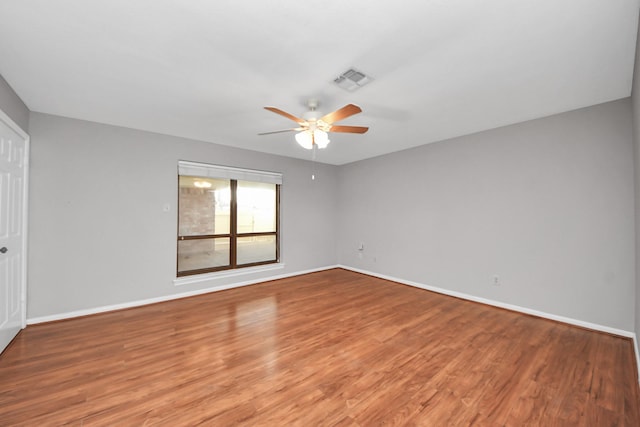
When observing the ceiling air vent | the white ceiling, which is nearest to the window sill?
the white ceiling

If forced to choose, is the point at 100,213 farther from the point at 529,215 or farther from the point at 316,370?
the point at 529,215

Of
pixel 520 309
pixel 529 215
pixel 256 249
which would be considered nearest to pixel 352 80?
pixel 529 215

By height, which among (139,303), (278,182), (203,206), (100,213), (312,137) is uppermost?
(312,137)

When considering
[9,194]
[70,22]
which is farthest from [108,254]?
[70,22]

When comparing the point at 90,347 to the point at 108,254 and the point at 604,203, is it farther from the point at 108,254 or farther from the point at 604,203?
the point at 604,203

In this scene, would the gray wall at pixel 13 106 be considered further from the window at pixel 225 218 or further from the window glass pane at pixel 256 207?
the window glass pane at pixel 256 207

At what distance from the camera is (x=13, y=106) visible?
258 cm

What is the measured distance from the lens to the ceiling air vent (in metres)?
2.25

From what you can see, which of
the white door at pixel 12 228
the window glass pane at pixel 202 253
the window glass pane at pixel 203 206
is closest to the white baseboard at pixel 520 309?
the window glass pane at pixel 202 253

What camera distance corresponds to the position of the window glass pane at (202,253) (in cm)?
430

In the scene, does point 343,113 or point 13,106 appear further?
point 13,106

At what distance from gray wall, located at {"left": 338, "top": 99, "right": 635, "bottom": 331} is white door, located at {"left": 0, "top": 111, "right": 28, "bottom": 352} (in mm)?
5100

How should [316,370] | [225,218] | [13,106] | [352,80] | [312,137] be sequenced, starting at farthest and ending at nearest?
[225,218], [312,137], [13,106], [352,80], [316,370]

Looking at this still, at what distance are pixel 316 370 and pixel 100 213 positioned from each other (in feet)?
11.3
